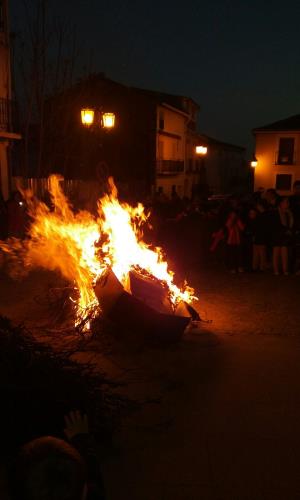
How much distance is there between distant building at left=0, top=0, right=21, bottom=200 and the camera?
18.0 meters

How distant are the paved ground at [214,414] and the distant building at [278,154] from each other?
31.3 metres

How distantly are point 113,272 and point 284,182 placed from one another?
1326 inches

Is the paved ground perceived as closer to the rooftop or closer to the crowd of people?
the crowd of people

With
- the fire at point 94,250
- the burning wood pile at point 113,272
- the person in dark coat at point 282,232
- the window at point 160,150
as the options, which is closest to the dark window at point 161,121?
the window at point 160,150

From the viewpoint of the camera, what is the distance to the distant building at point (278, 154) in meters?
36.6

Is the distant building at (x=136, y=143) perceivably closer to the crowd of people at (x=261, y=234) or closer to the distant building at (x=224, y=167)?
the distant building at (x=224, y=167)

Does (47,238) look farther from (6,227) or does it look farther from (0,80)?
(0,80)

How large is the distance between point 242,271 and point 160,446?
7.20 m

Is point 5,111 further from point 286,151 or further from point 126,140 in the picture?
point 286,151

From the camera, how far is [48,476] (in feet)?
7.46

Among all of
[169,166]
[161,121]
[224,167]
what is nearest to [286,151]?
[169,166]

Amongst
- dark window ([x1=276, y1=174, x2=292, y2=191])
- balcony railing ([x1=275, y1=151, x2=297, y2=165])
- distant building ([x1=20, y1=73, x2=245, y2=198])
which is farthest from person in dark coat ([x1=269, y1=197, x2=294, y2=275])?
dark window ([x1=276, y1=174, x2=292, y2=191])

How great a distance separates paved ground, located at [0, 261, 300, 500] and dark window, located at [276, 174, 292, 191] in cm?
3149

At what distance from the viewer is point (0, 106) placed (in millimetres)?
18578
